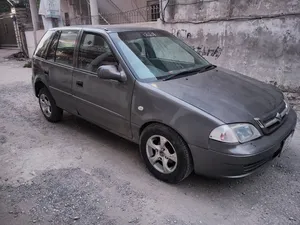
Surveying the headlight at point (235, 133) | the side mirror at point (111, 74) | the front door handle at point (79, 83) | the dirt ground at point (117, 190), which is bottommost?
the dirt ground at point (117, 190)

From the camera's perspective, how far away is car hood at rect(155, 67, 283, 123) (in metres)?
2.63

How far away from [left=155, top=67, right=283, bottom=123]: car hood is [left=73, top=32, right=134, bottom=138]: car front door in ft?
1.78

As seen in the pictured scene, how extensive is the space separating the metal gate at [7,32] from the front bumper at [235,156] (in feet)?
59.1

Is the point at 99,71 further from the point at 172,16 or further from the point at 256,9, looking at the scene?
the point at 172,16

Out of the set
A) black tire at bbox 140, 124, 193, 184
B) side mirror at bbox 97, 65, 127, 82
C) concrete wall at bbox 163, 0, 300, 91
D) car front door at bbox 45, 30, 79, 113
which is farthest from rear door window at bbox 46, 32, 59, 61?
concrete wall at bbox 163, 0, 300, 91

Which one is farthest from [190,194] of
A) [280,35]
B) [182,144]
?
[280,35]

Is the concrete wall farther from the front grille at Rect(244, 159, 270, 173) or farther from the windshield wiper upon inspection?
the front grille at Rect(244, 159, 270, 173)

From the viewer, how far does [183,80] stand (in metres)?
3.14

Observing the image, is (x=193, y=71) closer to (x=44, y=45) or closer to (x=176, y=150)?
(x=176, y=150)

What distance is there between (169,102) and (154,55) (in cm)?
99

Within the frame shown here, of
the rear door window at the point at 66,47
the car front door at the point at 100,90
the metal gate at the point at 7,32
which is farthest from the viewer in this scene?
the metal gate at the point at 7,32

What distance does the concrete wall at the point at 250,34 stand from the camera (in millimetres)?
5359

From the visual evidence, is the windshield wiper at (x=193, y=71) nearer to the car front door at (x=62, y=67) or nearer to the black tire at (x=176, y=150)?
the black tire at (x=176, y=150)

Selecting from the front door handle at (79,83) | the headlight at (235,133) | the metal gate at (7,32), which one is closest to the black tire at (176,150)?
the headlight at (235,133)
